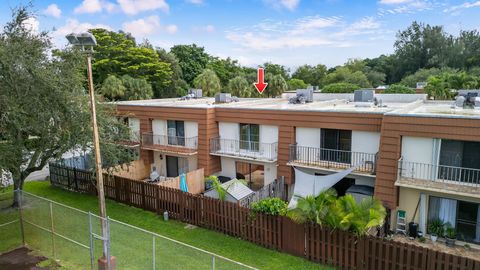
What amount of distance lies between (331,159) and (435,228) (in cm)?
532

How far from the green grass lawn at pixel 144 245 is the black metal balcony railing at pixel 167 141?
5.91 metres

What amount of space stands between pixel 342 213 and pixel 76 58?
41.5ft

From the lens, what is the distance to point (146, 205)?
663 inches

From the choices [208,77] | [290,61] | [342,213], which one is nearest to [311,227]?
[342,213]

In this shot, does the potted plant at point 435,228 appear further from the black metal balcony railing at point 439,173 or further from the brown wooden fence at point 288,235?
the brown wooden fence at point 288,235

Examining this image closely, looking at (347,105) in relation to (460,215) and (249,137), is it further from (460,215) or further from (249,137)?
(460,215)

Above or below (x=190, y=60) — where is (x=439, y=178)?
below

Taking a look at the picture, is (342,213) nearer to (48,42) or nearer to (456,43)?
(48,42)

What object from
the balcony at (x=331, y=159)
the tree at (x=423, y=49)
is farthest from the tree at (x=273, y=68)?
the balcony at (x=331, y=159)

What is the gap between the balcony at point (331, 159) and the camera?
15.7 m

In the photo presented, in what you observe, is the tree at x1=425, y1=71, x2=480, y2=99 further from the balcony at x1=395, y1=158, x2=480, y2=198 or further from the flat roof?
the balcony at x1=395, y1=158, x2=480, y2=198

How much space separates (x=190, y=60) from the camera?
59531 mm

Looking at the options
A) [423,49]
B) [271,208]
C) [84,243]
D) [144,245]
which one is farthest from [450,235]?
[423,49]

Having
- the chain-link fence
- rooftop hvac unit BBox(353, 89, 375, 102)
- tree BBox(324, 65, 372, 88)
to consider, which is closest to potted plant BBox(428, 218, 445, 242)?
the chain-link fence
